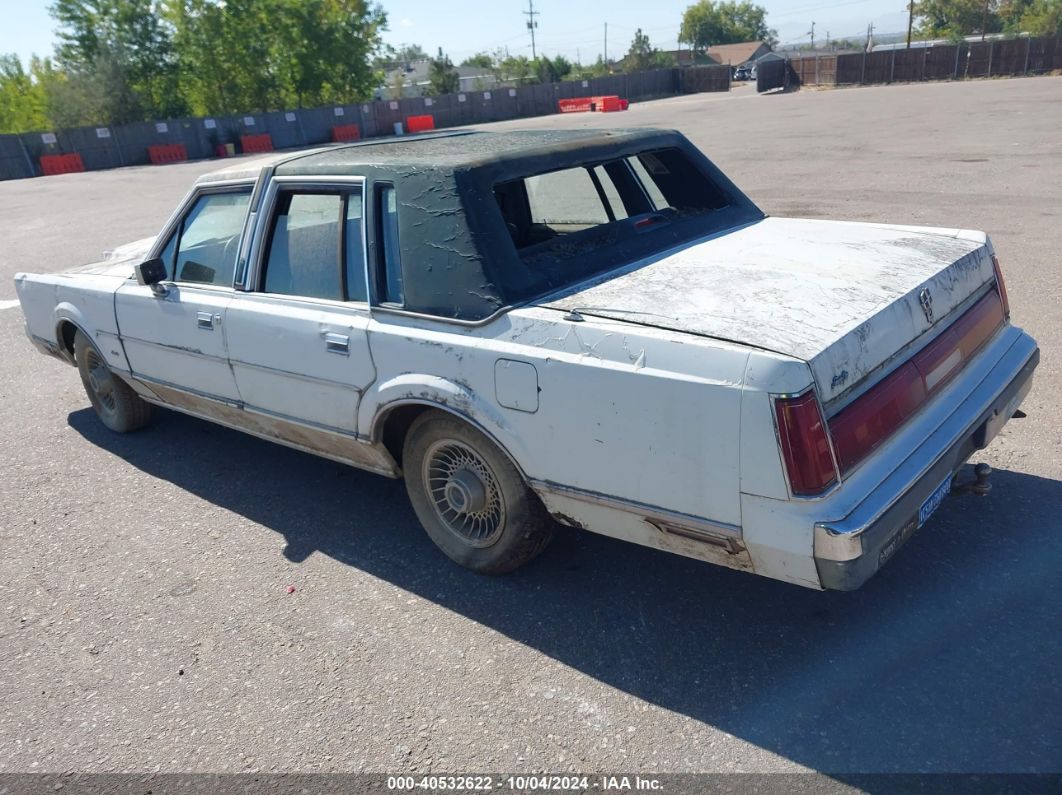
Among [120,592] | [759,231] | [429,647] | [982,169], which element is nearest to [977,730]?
[429,647]

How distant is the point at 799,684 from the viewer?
2.82m

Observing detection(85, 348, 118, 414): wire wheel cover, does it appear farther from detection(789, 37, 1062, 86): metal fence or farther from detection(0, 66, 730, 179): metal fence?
detection(789, 37, 1062, 86): metal fence

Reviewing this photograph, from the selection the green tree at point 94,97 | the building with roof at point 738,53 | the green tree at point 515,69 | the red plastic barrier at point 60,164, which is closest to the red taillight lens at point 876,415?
the red plastic barrier at point 60,164

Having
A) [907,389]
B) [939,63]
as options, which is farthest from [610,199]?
[939,63]

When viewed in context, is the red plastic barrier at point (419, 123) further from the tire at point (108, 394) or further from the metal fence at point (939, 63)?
the tire at point (108, 394)

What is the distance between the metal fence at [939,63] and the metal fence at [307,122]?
9.46 metres

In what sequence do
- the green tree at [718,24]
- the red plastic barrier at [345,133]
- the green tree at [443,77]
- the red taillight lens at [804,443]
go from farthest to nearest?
the green tree at [718,24], the green tree at [443,77], the red plastic barrier at [345,133], the red taillight lens at [804,443]

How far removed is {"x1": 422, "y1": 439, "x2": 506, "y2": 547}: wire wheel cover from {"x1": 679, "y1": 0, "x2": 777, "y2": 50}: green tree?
451 feet

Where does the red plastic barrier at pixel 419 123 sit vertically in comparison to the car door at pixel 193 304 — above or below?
below

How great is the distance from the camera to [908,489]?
270 centimetres

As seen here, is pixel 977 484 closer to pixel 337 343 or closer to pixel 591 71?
pixel 337 343

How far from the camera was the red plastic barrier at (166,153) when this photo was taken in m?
35.7

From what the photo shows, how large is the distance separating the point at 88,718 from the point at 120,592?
84 centimetres

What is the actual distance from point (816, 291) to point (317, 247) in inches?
87.4
